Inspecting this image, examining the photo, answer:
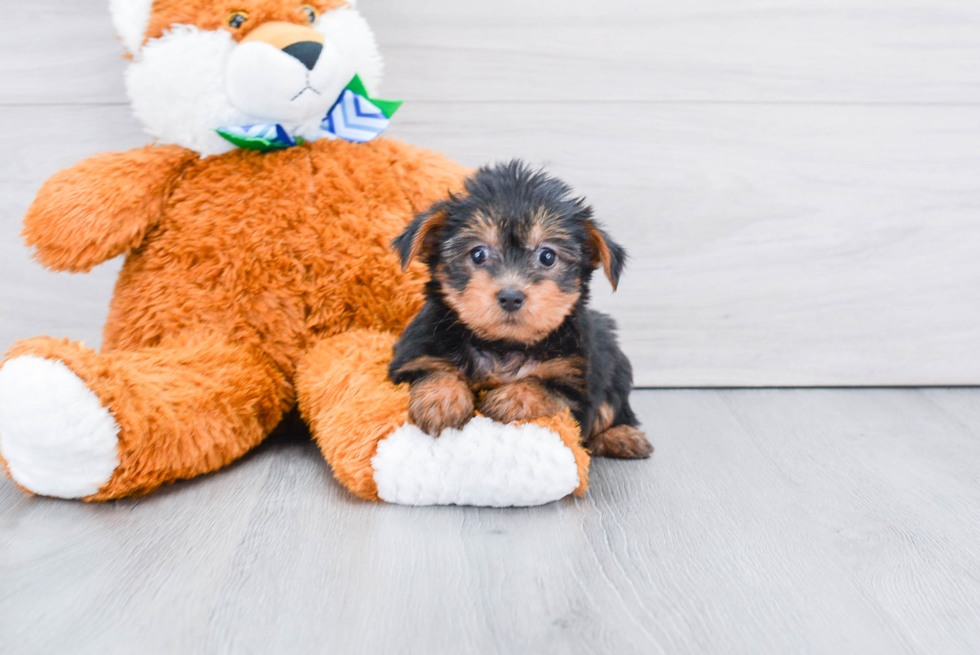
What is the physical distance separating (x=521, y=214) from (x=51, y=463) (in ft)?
3.69

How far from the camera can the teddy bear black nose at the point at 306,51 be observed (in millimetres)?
1892

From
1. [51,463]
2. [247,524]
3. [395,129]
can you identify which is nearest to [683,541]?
[247,524]

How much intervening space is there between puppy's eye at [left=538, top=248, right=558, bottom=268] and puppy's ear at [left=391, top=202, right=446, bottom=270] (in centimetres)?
24

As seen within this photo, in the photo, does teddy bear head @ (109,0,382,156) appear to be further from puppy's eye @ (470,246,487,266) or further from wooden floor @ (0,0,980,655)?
puppy's eye @ (470,246,487,266)

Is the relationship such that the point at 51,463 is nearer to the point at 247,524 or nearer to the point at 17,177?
the point at 247,524

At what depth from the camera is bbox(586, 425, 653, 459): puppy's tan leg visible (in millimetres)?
2088

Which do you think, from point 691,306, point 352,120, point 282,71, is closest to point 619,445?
point 691,306

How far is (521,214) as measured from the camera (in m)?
1.68

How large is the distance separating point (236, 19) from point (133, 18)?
0.26 meters

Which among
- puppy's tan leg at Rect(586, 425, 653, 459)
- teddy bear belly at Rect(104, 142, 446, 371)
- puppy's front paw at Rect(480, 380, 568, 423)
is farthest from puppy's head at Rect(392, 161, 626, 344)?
puppy's tan leg at Rect(586, 425, 653, 459)

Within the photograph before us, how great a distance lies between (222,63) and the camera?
1927 mm

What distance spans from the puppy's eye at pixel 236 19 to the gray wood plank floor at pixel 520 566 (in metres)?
1.10

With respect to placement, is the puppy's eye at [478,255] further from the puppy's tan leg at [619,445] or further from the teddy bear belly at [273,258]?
the puppy's tan leg at [619,445]

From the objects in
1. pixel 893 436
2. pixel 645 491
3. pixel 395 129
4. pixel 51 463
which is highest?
pixel 395 129
